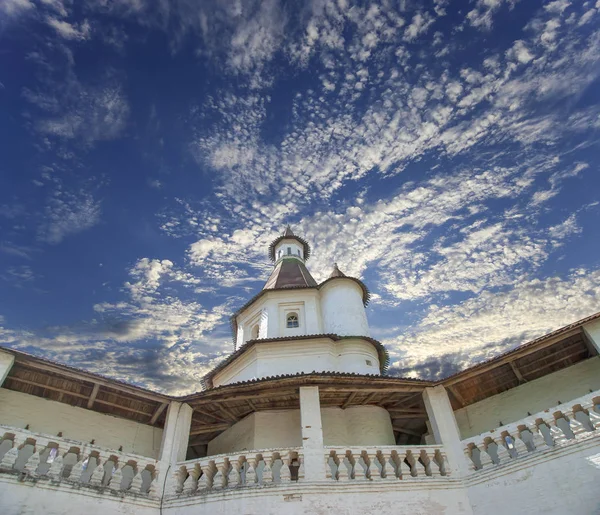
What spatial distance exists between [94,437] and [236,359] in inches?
251

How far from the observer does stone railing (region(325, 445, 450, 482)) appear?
10.4 meters

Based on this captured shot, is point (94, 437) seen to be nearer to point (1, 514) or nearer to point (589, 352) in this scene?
point (1, 514)

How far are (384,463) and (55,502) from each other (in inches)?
297

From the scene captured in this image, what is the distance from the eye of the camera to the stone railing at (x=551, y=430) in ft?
31.7

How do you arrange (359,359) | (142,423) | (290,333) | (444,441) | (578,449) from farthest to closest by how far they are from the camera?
(290,333), (359,359), (142,423), (444,441), (578,449)

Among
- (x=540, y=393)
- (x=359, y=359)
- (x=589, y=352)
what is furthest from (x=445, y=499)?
(x=359, y=359)

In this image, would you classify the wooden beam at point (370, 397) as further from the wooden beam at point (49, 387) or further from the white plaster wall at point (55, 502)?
the wooden beam at point (49, 387)

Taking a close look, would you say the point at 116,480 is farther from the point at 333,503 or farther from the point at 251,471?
the point at 333,503

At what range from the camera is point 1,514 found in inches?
336

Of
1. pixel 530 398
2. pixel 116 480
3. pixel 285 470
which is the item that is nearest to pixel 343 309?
pixel 530 398

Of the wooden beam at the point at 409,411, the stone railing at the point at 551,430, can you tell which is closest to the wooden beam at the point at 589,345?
the stone railing at the point at 551,430

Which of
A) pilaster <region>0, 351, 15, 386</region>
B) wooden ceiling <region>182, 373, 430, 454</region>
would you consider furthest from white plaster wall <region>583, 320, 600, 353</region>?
pilaster <region>0, 351, 15, 386</region>

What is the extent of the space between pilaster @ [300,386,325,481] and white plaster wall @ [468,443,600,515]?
148 inches

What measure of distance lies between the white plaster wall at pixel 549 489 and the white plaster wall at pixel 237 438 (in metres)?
6.68
